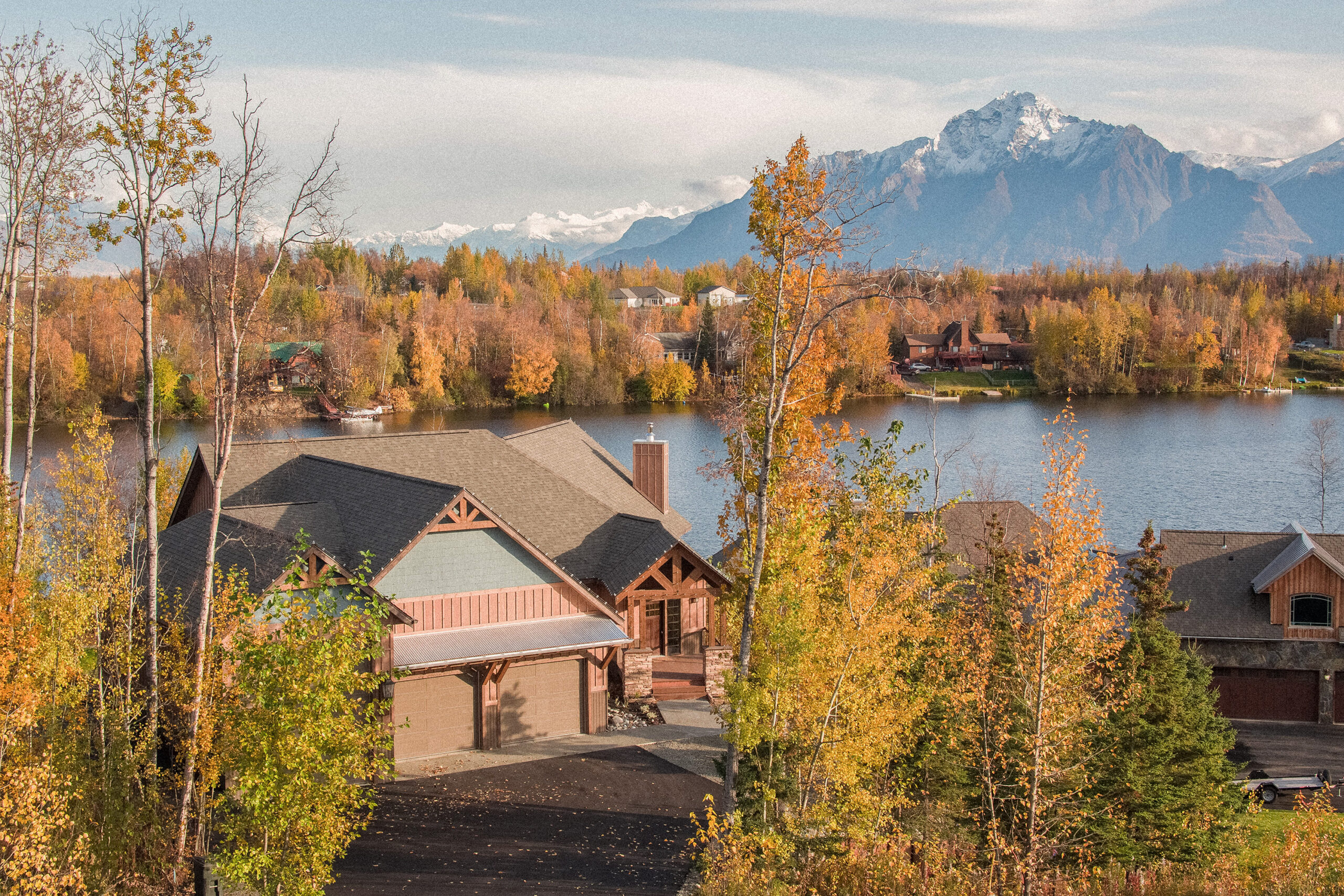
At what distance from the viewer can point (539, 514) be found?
2852cm

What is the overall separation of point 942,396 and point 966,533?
8674 centimetres

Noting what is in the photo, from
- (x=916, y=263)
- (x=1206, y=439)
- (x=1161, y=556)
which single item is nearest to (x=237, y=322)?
(x=916, y=263)

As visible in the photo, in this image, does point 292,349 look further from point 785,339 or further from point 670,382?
point 785,339

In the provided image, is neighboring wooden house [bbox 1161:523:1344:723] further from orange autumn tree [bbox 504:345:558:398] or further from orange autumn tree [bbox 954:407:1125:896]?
orange autumn tree [bbox 504:345:558:398]

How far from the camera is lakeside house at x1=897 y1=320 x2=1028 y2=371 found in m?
139

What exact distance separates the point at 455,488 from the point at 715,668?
8280 millimetres

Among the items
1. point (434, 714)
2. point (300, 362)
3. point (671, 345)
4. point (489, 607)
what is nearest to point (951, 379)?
point (671, 345)

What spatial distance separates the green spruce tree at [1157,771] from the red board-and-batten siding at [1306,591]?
12.2 metres

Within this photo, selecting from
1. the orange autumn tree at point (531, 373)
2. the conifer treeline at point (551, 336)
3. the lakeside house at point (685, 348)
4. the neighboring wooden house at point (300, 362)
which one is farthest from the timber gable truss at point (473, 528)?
the orange autumn tree at point (531, 373)

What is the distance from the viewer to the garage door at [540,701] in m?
23.1

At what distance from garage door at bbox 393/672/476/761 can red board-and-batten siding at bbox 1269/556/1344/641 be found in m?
23.8

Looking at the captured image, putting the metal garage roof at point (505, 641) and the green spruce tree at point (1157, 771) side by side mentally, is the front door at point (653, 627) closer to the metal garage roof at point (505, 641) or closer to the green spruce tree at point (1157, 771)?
the metal garage roof at point (505, 641)

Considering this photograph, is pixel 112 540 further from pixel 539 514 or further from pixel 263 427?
pixel 263 427

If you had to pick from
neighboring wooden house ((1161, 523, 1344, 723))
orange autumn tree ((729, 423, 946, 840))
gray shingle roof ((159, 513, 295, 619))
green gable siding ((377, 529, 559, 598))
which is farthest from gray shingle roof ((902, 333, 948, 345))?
orange autumn tree ((729, 423, 946, 840))
